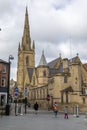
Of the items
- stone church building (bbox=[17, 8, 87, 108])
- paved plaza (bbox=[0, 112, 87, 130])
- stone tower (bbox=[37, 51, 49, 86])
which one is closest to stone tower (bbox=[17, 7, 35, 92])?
stone church building (bbox=[17, 8, 87, 108])

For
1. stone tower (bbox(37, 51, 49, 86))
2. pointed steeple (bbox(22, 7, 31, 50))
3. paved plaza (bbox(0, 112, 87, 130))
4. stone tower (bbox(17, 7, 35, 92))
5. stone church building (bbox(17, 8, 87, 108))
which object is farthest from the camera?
pointed steeple (bbox(22, 7, 31, 50))

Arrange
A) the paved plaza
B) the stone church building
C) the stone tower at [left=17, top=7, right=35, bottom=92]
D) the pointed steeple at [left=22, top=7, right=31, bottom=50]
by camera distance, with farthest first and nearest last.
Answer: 1. the pointed steeple at [left=22, top=7, right=31, bottom=50]
2. the stone tower at [left=17, top=7, right=35, bottom=92]
3. the stone church building
4. the paved plaza

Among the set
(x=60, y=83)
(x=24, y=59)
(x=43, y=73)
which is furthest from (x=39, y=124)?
(x=24, y=59)

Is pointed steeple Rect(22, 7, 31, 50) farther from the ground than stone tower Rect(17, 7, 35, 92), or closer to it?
farther from the ground

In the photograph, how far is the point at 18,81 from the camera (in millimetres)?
139000

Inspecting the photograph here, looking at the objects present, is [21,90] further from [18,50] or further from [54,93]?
[54,93]

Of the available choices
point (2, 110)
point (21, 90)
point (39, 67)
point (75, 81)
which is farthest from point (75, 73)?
point (21, 90)

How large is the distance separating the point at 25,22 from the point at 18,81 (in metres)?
32.1

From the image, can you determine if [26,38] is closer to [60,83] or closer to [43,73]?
[43,73]

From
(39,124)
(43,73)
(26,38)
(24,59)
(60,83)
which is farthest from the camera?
(26,38)

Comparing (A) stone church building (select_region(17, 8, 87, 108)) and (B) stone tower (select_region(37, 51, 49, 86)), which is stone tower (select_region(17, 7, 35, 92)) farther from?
(B) stone tower (select_region(37, 51, 49, 86))

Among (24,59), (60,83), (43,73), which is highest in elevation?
(24,59)

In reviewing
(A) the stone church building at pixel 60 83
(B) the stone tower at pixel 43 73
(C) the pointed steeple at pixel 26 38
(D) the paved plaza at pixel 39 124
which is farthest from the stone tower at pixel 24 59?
(D) the paved plaza at pixel 39 124

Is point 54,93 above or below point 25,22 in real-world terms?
below
